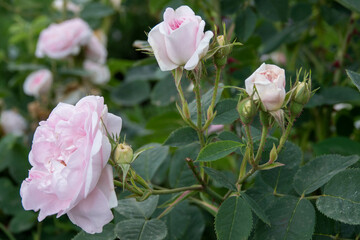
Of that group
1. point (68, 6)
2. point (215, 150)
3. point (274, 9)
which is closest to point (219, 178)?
point (215, 150)

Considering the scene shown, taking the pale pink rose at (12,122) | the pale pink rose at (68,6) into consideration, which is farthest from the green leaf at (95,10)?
the pale pink rose at (12,122)

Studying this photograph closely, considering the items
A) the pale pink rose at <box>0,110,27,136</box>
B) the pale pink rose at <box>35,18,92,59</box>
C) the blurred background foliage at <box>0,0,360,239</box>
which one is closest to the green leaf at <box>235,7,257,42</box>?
the blurred background foliage at <box>0,0,360,239</box>

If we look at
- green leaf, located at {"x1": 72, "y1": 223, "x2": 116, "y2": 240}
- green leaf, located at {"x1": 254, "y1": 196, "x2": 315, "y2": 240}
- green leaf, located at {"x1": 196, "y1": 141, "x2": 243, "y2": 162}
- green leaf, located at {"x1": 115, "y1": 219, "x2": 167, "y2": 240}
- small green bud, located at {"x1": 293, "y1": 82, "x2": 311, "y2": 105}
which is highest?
small green bud, located at {"x1": 293, "y1": 82, "x2": 311, "y2": 105}

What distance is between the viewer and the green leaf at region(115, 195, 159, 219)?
500 millimetres

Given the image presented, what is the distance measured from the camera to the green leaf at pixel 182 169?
2.05ft

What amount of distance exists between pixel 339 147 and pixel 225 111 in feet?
0.73

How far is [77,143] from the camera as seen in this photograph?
410mm

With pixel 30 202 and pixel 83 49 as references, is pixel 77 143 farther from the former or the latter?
pixel 83 49

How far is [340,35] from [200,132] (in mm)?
539

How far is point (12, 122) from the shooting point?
1231mm

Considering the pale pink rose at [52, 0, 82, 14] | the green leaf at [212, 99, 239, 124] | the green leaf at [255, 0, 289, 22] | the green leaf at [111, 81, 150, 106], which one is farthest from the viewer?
the pale pink rose at [52, 0, 82, 14]

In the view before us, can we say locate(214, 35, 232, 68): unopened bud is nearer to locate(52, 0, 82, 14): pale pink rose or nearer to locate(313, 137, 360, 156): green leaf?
locate(313, 137, 360, 156): green leaf

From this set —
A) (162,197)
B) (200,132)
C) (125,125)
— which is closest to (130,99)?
(125,125)

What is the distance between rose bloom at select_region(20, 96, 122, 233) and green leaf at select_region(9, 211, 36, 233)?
39 centimetres
